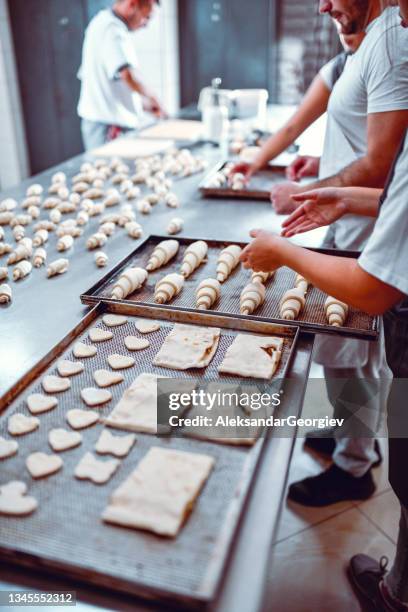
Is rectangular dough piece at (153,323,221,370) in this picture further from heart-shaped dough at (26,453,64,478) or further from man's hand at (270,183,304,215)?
man's hand at (270,183,304,215)

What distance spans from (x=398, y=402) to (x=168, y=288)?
2.27 ft

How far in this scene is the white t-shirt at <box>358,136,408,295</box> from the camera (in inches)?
38.5

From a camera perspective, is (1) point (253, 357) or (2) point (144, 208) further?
(2) point (144, 208)

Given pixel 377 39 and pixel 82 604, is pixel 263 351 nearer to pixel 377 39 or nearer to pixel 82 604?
pixel 82 604

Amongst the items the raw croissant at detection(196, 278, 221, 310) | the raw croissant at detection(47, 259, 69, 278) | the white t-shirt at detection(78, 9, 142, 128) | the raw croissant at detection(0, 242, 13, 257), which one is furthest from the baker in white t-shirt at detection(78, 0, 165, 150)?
the raw croissant at detection(196, 278, 221, 310)

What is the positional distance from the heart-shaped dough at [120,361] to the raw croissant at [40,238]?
2.75 feet

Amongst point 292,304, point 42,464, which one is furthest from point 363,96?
point 42,464

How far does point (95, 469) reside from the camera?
943mm

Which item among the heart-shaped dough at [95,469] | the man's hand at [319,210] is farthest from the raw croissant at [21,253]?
the heart-shaped dough at [95,469]

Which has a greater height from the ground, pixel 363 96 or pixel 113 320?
pixel 363 96

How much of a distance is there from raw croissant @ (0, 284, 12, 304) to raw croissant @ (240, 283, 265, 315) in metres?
0.68

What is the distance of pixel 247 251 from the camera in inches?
53.4

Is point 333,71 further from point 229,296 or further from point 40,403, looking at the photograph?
point 40,403

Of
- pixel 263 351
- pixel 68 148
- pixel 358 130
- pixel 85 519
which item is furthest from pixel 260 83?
pixel 85 519
